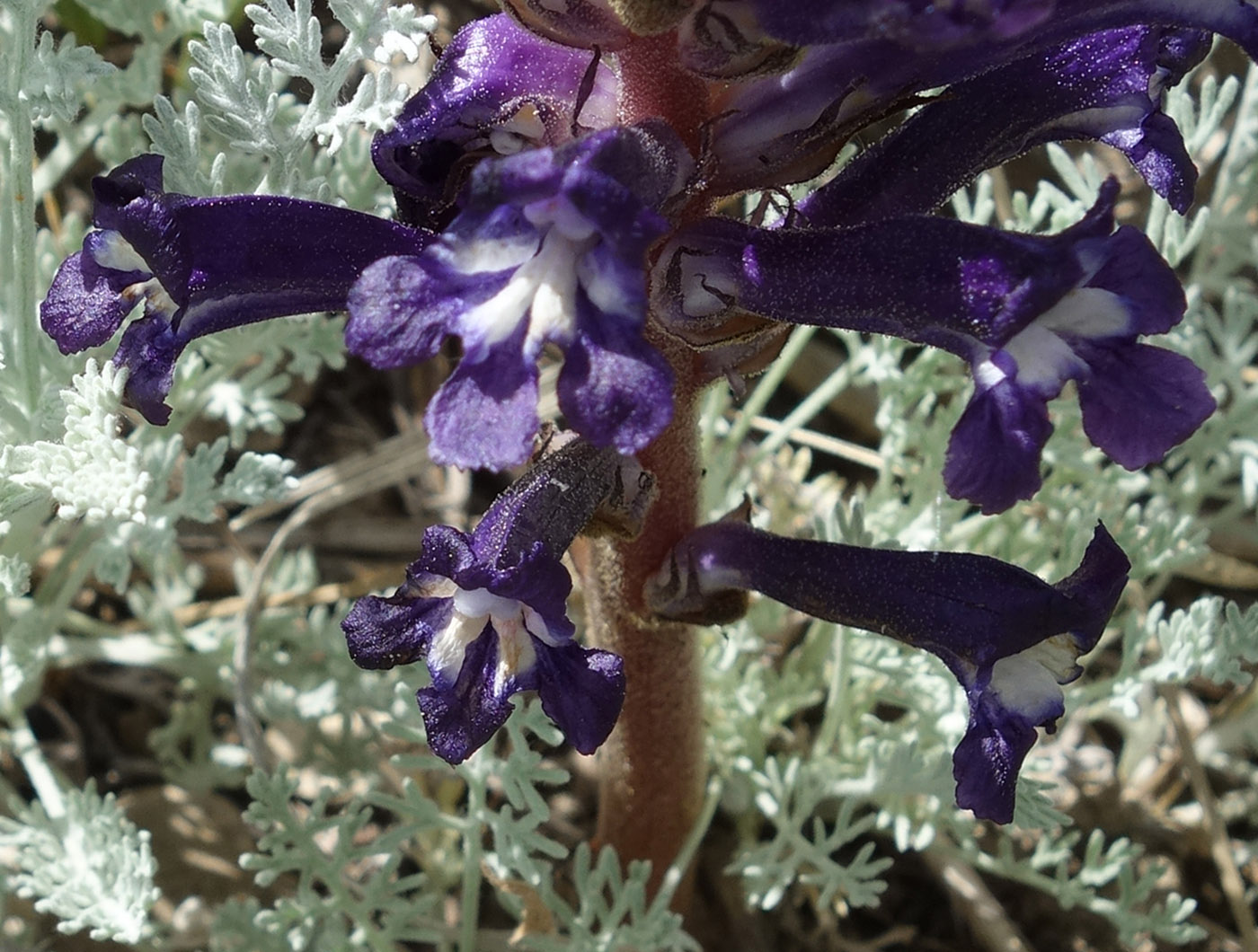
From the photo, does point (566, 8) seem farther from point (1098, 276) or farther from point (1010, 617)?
point (1010, 617)

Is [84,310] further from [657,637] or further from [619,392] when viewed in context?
[657,637]

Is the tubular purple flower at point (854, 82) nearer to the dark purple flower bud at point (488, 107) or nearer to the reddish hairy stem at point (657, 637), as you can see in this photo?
the reddish hairy stem at point (657, 637)

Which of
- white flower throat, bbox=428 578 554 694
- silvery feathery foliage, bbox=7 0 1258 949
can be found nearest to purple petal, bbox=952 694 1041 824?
silvery feathery foliage, bbox=7 0 1258 949

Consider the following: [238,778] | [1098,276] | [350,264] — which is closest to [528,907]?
[238,778]

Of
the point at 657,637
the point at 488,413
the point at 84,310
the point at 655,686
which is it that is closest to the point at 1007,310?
the point at 488,413

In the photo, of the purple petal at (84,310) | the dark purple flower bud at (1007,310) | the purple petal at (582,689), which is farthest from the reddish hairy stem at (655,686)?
the purple petal at (84,310)

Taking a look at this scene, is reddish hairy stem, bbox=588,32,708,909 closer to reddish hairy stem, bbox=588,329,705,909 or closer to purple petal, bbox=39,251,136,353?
reddish hairy stem, bbox=588,329,705,909
